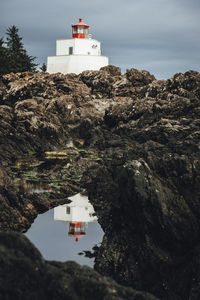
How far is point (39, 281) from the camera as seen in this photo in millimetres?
5695

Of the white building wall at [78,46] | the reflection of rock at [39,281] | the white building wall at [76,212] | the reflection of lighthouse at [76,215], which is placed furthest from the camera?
the white building wall at [78,46]

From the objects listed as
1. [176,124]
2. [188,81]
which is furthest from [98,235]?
[188,81]

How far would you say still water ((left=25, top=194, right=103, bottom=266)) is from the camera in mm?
13402

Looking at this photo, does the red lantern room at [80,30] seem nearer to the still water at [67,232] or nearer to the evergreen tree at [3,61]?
the evergreen tree at [3,61]

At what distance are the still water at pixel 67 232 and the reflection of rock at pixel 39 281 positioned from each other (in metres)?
6.67

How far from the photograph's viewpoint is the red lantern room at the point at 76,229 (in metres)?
15.3

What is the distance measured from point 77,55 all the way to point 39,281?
49.5 metres

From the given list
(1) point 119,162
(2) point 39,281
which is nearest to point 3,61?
(1) point 119,162

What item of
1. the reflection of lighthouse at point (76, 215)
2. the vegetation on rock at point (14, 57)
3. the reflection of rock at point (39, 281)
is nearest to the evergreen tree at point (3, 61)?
the vegetation on rock at point (14, 57)

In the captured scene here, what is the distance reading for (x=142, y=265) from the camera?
413 inches

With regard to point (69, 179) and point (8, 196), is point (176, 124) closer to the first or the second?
point (69, 179)

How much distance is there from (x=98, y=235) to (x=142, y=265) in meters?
4.57

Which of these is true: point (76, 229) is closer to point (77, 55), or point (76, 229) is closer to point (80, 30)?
point (77, 55)

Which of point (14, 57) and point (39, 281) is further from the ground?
point (14, 57)
